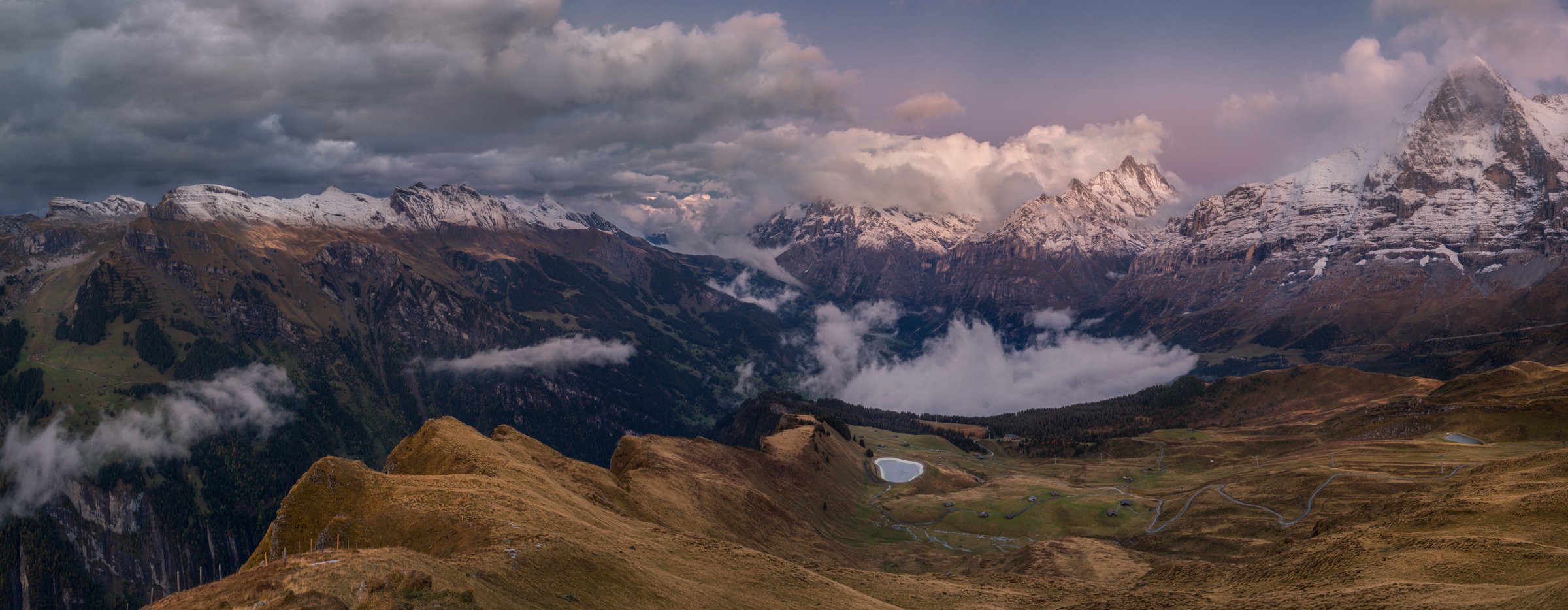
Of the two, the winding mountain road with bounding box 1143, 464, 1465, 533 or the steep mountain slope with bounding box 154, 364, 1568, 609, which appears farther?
the winding mountain road with bounding box 1143, 464, 1465, 533

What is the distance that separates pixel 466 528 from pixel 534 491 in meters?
24.5

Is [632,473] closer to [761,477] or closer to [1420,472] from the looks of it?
[761,477]

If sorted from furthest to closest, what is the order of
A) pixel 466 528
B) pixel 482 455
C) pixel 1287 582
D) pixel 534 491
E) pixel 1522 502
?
pixel 482 455 → pixel 534 491 → pixel 1522 502 → pixel 1287 582 → pixel 466 528

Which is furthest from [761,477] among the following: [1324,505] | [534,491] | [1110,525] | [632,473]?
[1324,505]

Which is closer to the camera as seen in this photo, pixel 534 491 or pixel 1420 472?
pixel 534 491

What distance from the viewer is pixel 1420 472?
15050 cm

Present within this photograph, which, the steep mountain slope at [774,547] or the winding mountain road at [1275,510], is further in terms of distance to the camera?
the winding mountain road at [1275,510]

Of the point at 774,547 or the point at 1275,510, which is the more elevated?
the point at 1275,510

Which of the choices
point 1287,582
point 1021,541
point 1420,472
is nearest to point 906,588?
point 1287,582

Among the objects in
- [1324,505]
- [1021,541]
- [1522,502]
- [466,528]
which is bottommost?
[1021,541]

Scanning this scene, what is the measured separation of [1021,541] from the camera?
171375 mm

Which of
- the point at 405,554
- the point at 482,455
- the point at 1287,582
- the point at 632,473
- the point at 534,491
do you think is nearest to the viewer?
the point at 405,554

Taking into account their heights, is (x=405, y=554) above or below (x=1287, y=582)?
above

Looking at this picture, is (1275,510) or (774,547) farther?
(1275,510)
